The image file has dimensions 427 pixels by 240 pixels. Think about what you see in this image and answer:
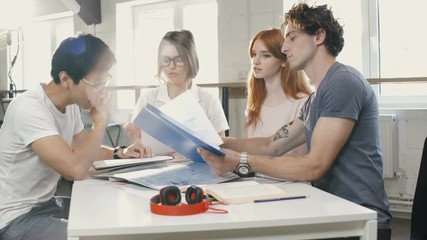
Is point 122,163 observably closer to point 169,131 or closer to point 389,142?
point 169,131

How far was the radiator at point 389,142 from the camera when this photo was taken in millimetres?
2920

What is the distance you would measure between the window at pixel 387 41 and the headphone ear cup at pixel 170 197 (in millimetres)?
2420

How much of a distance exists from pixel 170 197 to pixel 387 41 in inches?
103

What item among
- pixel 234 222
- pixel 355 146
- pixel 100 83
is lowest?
pixel 234 222

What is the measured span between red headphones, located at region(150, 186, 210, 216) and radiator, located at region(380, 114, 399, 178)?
2142mm

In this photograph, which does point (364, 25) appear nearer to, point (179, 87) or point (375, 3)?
point (375, 3)

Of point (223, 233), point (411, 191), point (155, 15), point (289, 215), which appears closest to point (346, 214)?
point (289, 215)

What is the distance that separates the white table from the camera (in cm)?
95

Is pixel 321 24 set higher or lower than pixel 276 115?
higher

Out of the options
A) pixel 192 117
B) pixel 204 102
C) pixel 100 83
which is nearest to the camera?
pixel 192 117

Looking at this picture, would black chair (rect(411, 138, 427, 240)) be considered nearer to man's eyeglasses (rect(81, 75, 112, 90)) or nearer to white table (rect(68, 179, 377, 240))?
white table (rect(68, 179, 377, 240))

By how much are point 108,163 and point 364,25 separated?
7.56 feet

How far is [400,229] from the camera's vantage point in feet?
9.24

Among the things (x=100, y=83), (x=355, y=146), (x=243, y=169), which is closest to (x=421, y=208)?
(x=355, y=146)
